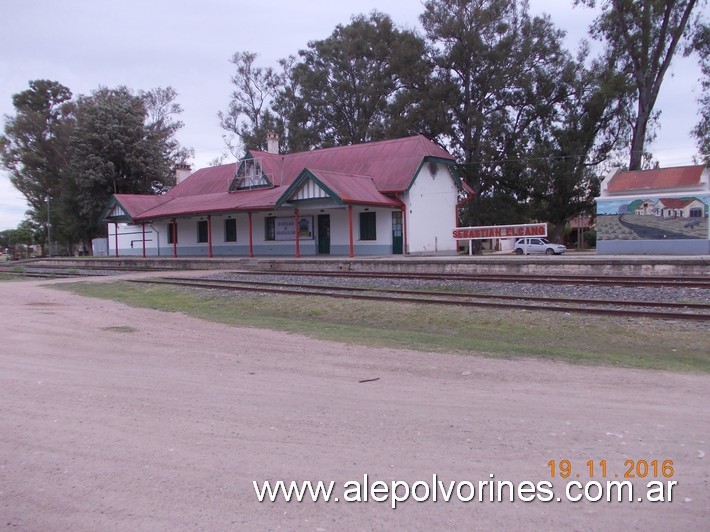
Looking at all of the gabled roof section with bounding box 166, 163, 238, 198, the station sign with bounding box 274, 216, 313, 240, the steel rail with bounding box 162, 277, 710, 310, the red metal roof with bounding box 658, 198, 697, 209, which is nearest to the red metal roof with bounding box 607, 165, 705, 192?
the red metal roof with bounding box 658, 198, 697, 209

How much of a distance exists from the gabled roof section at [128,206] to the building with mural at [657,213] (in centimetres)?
3212

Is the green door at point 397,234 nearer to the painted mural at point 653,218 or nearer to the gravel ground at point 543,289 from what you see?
the painted mural at point 653,218

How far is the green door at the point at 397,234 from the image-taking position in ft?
109

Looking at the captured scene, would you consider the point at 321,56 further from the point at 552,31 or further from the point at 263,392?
the point at 263,392

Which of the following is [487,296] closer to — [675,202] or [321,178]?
[321,178]

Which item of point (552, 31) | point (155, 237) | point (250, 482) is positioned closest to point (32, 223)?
point (155, 237)

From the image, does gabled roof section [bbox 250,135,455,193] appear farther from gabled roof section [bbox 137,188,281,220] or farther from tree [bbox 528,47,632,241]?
tree [bbox 528,47,632,241]

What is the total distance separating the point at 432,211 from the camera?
35.0 metres

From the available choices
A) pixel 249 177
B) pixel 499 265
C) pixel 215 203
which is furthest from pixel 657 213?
pixel 215 203

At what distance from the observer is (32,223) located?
68.6m

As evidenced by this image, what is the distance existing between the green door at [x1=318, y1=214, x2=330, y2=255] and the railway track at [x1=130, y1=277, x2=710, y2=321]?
13.6 metres

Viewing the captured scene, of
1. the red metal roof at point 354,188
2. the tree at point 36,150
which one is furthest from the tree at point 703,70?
the tree at point 36,150

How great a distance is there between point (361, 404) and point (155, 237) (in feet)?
142

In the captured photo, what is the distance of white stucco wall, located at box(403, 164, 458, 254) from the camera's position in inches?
1319
